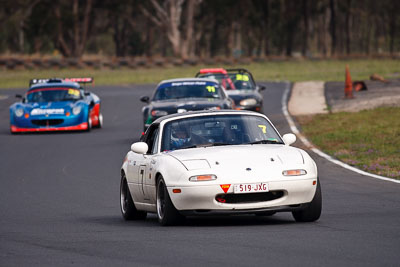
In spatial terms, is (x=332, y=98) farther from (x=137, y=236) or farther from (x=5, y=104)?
(x=137, y=236)

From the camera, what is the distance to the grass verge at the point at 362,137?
1842 centimetres

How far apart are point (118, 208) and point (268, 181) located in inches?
153

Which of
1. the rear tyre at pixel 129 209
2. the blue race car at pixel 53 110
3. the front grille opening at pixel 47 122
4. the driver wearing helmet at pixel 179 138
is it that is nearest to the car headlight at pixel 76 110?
the blue race car at pixel 53 110

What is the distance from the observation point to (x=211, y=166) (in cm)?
1008

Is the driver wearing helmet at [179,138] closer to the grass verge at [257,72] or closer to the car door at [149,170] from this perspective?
the car door at [149,170]

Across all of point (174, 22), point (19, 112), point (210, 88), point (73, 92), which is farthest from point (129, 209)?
point (174, 22)

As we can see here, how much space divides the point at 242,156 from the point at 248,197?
1.43 ft

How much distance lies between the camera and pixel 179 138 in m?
11.2

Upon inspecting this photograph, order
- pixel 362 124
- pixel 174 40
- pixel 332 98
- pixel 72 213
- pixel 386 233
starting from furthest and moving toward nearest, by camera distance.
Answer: pixel 174 40 → pixel 332 98 → pixel 362 124 → pixel 72 213 → pixel 386 233

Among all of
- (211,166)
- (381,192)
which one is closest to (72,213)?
(211,166)

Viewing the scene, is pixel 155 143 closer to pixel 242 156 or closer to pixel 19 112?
pixel 242 156

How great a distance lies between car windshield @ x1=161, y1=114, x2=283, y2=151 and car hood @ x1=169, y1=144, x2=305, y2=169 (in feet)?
1.16

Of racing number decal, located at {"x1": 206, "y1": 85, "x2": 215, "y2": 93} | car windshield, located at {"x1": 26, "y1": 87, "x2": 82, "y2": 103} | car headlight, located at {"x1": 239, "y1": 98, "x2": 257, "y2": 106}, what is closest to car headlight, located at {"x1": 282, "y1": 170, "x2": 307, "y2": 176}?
racing number decal, located at {"x1": 206, "y1": 85, "x2": 215, "y2": 93}

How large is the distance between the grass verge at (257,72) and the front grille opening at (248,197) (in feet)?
144
